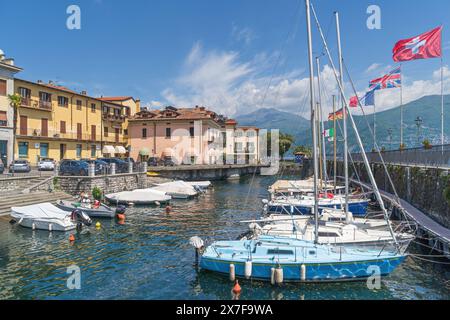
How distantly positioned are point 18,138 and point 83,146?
13849mm

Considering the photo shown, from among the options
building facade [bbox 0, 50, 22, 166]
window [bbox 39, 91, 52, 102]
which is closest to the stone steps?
building facade [bbox 0, 50, 22, 166]

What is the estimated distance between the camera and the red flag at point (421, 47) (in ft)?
79.2

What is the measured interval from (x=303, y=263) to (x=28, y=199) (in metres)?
27.5

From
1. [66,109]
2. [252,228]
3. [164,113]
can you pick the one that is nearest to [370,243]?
[252,228]

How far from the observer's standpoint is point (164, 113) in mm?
80312

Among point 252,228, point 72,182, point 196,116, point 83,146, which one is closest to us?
point 252,228

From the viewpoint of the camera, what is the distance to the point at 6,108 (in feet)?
151

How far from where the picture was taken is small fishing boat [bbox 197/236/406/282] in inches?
604

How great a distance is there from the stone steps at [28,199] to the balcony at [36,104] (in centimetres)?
2255

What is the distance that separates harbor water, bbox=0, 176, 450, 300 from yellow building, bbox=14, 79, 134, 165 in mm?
29254

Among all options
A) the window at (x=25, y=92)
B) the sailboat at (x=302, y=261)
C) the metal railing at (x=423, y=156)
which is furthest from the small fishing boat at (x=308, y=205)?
the window at (x=25, y=92)

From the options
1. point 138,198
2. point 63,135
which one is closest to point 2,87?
point 63,135

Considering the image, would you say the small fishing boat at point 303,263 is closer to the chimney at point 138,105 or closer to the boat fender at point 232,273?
the boat fender at point 232,273
